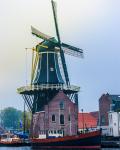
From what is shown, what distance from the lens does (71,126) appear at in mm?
96562

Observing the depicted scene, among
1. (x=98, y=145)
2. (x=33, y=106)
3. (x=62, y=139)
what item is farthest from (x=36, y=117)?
(x=98, y=145)

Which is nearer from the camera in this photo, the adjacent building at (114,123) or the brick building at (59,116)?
the brick building at (59,116)

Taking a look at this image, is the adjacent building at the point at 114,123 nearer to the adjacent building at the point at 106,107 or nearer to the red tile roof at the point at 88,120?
the adjacent building at the point at 106,107

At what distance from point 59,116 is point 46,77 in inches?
325

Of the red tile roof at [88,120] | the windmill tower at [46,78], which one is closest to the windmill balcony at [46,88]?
the windmill tower at [46,78]

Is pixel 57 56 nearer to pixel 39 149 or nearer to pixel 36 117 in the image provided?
pixel 36 117

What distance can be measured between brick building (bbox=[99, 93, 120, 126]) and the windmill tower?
19.1 m

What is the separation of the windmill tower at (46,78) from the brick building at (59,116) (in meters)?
1.32

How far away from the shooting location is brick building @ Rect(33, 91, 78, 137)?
3777 inches

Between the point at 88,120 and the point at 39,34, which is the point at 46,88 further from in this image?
the point at 88,120

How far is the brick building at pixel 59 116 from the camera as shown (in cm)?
9594

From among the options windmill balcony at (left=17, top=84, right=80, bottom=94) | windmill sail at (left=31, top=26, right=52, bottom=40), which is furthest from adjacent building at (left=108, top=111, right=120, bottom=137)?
windmill sail at (left=31, top=26, right=52, bottom=40)

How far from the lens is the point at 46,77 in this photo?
98.8 metres

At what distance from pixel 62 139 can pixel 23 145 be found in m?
24.3
